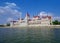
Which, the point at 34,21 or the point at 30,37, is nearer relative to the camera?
the point at 30,37

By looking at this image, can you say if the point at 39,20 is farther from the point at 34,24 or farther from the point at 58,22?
the point at 58,22

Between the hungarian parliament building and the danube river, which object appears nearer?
the danube river

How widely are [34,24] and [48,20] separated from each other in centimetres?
1105

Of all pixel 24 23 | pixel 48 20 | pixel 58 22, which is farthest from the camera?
pixel 24 23

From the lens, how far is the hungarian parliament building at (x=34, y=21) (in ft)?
376

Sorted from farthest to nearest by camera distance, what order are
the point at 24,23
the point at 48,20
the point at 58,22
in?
the point at 24,23 → the point at 48,20 → the point at 58,22

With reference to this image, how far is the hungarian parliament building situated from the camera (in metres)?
115

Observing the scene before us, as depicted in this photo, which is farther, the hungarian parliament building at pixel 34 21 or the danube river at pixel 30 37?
the hungarian parliament building at pixel 34 21

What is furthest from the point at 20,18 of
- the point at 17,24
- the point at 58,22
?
the point at 58,22

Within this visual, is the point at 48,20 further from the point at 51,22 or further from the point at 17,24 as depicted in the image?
the point at 17,24

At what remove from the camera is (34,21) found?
119 meters

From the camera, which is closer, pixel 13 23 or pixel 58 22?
pixel 58 22

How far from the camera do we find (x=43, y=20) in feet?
378

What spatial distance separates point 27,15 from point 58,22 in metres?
27.8
